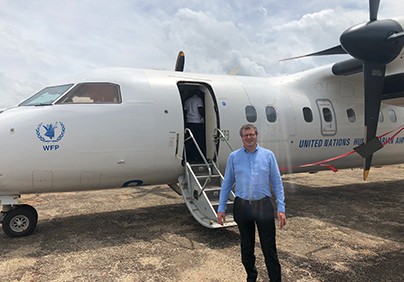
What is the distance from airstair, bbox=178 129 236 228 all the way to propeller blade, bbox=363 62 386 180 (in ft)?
11.0

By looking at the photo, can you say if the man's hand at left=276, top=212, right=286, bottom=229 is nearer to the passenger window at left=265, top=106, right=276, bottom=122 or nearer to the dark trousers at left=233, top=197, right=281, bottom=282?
the dark trousers at left=233, top=197, right=281, bottom=282

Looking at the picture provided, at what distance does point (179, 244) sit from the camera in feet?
20.2

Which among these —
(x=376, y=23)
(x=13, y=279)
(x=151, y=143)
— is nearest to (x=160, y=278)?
(x=13, y=279)

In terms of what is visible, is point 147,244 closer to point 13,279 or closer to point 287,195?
point 13,279

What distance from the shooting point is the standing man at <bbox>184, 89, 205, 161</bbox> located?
819 cm

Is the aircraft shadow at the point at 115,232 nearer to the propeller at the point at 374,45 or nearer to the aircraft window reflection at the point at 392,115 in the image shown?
the propeller at the point at 374,45

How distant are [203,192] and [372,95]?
4396mm

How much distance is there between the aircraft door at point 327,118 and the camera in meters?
9.46

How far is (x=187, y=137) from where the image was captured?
27.5 ft

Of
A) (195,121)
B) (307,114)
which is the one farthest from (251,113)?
(307,114)

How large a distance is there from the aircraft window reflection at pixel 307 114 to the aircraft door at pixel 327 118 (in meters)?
0.36

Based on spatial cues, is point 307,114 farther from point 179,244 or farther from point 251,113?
point 179,244

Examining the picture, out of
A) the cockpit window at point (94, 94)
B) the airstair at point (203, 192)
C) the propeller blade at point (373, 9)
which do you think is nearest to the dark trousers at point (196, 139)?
the airstair at point (203, 192)

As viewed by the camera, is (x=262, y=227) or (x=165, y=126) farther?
(x=165, y=126)
